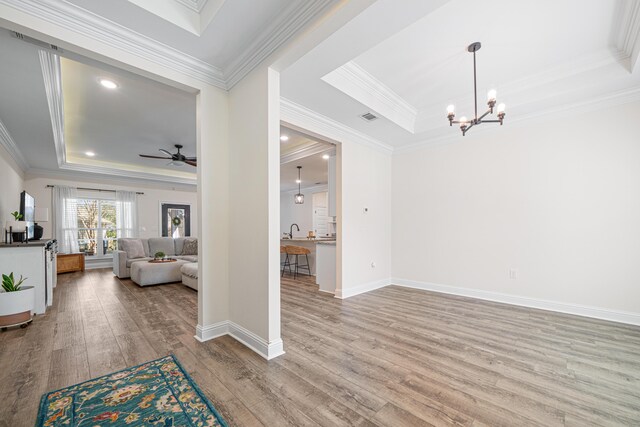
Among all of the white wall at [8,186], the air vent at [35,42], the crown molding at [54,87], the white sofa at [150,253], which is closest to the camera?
the air vent at [35,42]

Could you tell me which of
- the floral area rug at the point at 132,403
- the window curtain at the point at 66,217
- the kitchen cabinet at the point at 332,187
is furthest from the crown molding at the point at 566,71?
the window curtain at the point at 66,217

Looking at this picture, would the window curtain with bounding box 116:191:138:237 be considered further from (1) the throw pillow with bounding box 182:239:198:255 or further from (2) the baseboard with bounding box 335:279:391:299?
(2) the baseboard with bounding box 335:279:391:299

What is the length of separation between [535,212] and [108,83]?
598 centimetres

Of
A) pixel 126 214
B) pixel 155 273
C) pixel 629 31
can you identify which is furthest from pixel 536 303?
pixel 126 214

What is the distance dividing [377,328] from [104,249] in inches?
341

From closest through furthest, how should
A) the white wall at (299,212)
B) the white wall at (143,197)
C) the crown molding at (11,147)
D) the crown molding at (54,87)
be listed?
1. the crown molding at (54,87)
2. the crown molding at (11,147)
3. the white wall at (143,197)
4. the white wall at (299,212)

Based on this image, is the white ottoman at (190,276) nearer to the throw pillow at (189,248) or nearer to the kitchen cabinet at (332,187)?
the throw pillow at (189,248)

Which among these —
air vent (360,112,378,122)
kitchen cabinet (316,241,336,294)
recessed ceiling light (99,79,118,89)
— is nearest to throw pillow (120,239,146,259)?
recessed ceiling light (99,79,118,89)

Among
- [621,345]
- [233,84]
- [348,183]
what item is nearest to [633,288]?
[621,345]

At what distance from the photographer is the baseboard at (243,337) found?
233 centimetres

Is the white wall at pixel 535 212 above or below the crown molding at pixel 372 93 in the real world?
below

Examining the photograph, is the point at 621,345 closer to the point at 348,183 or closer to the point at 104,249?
the point at 348,183

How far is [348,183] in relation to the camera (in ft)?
14.5

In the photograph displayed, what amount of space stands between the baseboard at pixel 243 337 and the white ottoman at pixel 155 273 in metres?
3.23
